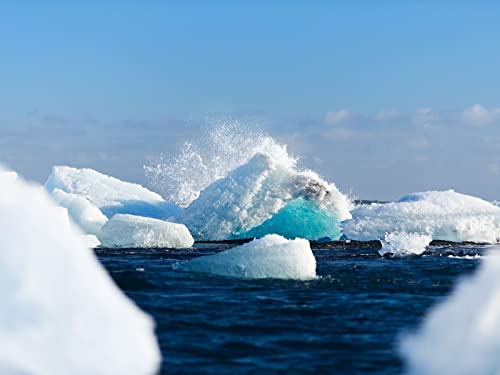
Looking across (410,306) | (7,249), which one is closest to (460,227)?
(410,306)

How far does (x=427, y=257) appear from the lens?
23484 millimetres

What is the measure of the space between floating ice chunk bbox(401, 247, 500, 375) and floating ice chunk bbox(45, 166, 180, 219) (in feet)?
77.6

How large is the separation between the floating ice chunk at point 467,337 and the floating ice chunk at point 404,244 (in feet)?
43.3

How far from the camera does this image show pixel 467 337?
1020 cm

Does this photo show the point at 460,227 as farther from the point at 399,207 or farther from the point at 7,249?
the point at 7,249

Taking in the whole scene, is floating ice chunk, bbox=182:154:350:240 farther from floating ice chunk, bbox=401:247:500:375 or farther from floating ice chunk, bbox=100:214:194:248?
floating ice chunk, bbox=401:247:500:375

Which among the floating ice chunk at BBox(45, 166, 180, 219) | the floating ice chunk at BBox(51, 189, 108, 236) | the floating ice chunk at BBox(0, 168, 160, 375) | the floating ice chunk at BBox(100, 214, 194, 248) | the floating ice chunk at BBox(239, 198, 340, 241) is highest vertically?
the floating ice chunk at BBox(45, 166, 180, 219)

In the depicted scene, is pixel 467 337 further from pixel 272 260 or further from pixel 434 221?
pixel 434 221

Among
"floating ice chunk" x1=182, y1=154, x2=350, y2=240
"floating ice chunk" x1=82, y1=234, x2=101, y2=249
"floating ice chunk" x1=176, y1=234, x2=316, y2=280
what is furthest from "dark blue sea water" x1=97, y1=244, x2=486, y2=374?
"floating ice chunk" x1=182, y1=154, x2=350, y2=240

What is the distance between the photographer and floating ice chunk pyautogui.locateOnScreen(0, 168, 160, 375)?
9.52m

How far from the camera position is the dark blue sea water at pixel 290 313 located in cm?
1058

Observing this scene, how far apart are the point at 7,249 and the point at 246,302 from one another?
5.78 metres

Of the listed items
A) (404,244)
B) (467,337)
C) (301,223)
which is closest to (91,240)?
(301,223)

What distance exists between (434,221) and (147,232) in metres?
9.55
